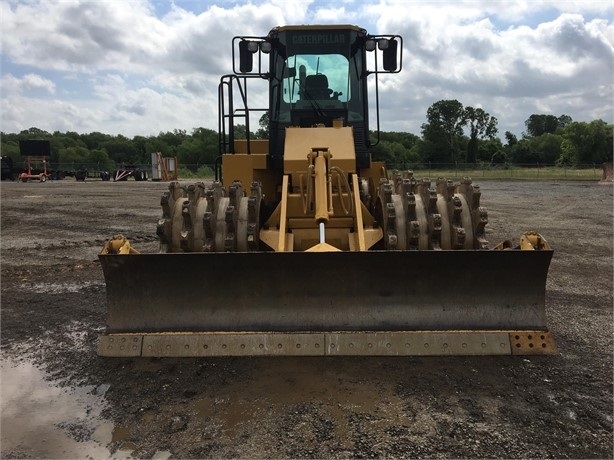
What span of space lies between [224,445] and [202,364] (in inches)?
49.4

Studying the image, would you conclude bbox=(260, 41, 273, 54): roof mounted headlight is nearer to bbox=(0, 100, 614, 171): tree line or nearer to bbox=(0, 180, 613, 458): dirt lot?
bbox=(0, 180, 613, 458): dirt lot

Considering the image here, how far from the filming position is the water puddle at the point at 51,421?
3.04 metres

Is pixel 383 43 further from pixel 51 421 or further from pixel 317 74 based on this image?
pixel 51 421

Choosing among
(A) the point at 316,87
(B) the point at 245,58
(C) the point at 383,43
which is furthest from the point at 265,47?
(C) the point at 383,43

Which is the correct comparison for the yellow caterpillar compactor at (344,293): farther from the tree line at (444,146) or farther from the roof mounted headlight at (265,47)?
the tree line at (444,146)

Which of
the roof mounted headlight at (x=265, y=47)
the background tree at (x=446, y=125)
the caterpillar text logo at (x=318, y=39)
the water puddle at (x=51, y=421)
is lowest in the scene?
the water puddle at (x=51, y=421)

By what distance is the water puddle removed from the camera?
9.98 ft

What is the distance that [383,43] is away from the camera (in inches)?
249

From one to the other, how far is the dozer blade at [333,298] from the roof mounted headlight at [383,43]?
3.22m

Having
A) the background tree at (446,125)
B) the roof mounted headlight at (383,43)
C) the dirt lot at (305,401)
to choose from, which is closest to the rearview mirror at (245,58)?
the roof mounted headlight at (383,43)

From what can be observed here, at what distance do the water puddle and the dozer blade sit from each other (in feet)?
1.69

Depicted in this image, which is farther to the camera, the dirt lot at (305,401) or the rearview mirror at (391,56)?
the rearview mirror at (391,56)

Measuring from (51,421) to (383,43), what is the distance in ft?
17.1

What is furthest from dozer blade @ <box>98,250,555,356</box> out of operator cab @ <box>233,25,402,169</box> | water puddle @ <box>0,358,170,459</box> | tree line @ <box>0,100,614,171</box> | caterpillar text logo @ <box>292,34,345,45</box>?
tree line @ <box>0,100,614,171</box>
